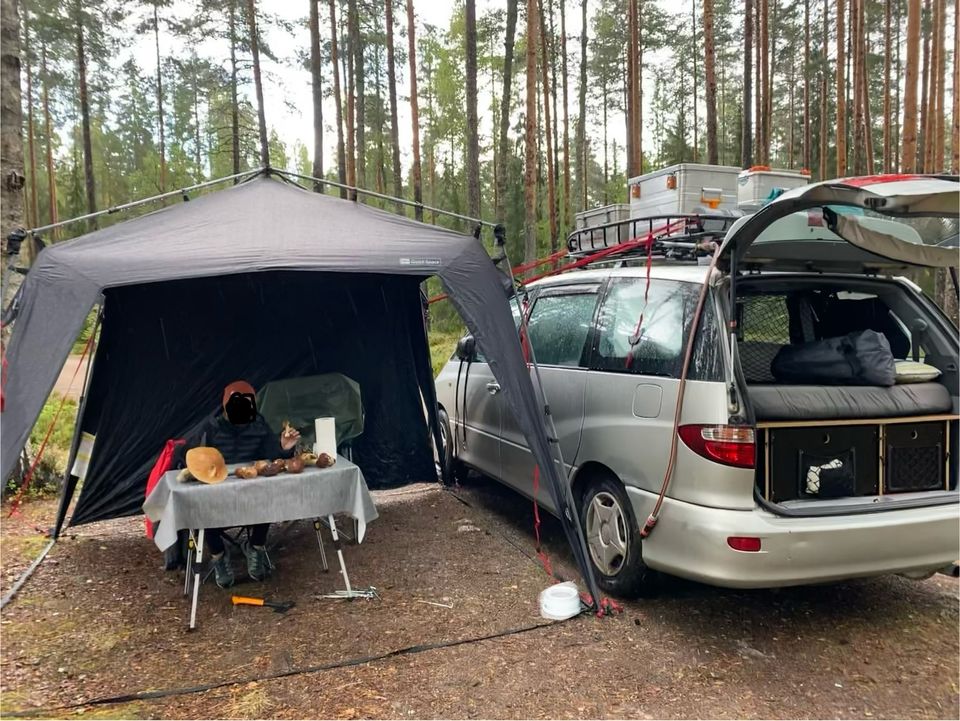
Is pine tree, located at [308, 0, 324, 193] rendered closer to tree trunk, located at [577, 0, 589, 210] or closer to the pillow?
tree trunk, located at [577, 0, 589, 210]

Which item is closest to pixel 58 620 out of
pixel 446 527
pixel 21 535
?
pixel 21 535

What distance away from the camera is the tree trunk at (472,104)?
12.2 m

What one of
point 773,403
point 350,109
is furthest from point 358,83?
point 773,403

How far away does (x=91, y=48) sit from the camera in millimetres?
20203

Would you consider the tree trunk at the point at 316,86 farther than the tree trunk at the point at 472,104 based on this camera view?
Yes

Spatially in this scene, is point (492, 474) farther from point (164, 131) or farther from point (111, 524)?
point (164, 131)

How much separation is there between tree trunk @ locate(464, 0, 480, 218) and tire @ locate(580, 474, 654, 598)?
913 centimetres

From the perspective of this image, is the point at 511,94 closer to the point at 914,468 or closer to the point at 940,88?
the point at 940,88

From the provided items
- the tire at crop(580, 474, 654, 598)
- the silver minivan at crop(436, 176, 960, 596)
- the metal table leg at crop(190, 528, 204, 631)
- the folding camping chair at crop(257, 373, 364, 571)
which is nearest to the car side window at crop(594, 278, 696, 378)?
the silver minivan at crop(436, 176, 960, 596)

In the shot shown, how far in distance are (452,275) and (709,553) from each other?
199 cm

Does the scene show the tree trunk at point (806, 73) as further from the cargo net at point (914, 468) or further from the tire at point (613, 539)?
the tire at point (613, 539)

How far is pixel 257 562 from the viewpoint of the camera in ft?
14.7

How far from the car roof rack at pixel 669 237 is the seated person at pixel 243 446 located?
8.06 feet

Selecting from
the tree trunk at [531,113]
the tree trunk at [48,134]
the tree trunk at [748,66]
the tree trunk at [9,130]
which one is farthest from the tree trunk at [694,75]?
the tree trunk at [9,130]
